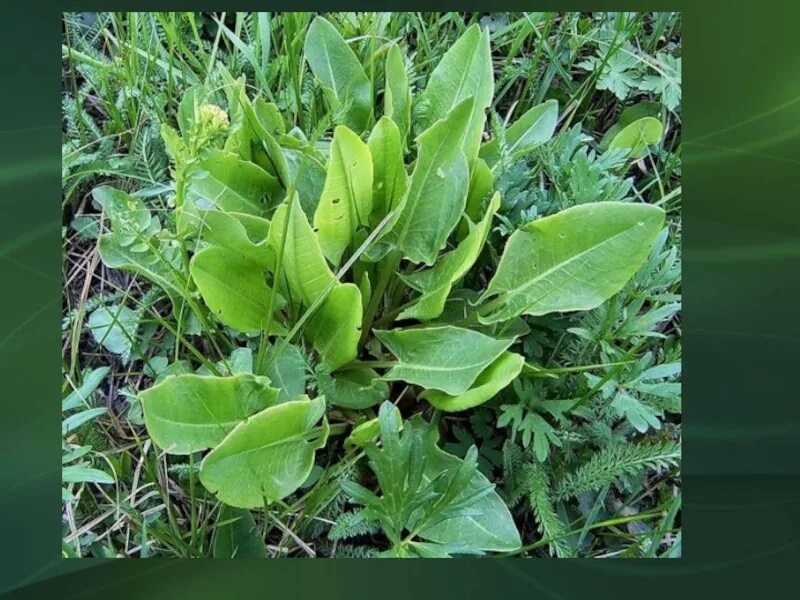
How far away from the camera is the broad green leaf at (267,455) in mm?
837

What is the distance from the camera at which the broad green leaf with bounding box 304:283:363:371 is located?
87 centimetres

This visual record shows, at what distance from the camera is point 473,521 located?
0.90 metres

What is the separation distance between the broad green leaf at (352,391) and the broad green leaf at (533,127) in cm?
32

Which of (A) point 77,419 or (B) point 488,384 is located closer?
(B) point 488,384

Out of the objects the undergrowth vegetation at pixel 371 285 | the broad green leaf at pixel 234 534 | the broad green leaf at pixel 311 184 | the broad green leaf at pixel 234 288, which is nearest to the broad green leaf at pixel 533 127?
the undergrowth vegetation at pixel 371 285

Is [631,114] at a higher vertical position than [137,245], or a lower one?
higher

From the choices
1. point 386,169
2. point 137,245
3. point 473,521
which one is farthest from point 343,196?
point 473,521

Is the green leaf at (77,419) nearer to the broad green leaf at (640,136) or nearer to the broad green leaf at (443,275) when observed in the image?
the broad green leaf at (443,275)

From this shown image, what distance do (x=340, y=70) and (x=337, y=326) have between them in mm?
317

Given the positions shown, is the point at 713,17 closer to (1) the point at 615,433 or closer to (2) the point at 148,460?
(1) the point at 615,433

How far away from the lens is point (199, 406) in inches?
33.7

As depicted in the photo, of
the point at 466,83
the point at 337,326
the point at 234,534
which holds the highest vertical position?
the point at 466,83

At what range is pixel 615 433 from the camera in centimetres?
95

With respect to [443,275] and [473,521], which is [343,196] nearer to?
[443,275]
